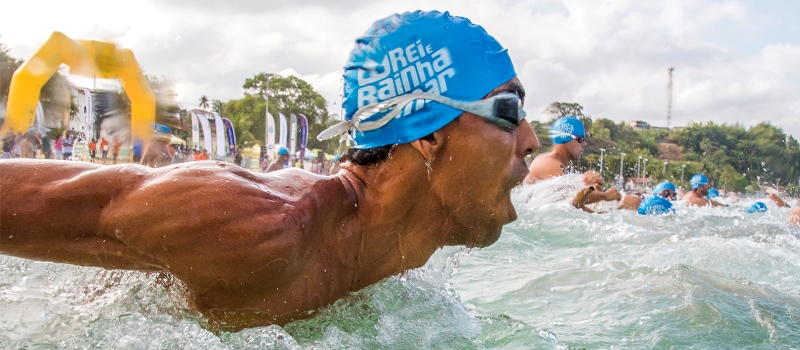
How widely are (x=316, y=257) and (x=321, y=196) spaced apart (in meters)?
0.20

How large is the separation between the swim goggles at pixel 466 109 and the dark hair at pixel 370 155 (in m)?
0.08

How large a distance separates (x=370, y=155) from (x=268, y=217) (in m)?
0.64

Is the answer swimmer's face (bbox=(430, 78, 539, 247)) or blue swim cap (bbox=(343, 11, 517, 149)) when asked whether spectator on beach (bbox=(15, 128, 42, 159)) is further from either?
swimmer's face (bbox=(430, 78, 539, 247))

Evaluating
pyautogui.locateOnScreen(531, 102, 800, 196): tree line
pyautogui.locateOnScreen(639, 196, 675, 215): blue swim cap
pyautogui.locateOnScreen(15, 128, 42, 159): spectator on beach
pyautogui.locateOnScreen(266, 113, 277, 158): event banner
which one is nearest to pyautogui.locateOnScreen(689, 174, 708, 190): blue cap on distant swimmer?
pyautogui.locateOnScreen(639, 196, 675, 215): blue swim cap

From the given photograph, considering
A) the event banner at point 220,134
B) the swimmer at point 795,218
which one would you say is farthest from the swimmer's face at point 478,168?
the event banner at point 220,134

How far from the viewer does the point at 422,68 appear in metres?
2.07

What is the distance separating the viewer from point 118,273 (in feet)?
6.89

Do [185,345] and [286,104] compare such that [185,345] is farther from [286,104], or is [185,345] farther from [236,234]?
[286,104]

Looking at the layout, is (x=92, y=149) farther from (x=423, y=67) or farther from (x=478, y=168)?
(x=478, y=168)

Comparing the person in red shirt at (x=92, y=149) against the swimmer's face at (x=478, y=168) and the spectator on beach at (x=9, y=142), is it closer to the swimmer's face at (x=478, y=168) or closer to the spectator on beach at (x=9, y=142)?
the spectator on beach at (x=9, y=142)

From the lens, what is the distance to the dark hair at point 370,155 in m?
2.13

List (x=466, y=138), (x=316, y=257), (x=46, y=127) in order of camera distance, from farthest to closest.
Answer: (x=46, y=127) < (x=466, y=138) < (x=316, y=257)

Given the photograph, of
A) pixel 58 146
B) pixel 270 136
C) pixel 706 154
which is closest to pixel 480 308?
pixel 58 146

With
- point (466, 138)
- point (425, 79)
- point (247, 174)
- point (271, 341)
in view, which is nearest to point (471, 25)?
point (425, 79)
